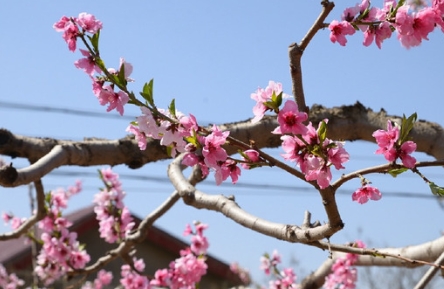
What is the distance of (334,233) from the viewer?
5.82 feet

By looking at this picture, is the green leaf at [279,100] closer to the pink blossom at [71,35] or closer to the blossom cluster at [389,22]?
the blossom cluster at [389,22]

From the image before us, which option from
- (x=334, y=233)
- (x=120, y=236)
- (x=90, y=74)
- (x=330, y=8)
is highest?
(x=330, y=8)

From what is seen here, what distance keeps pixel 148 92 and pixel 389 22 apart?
79 cm

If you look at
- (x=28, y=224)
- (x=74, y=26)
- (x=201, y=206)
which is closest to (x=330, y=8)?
(x=74, y=26)

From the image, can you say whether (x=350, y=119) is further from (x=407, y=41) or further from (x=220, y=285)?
(x=220, y=285)

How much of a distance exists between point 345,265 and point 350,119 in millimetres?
1361

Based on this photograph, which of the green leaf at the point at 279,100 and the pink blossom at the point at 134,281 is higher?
the green leaf at the point at 279,100

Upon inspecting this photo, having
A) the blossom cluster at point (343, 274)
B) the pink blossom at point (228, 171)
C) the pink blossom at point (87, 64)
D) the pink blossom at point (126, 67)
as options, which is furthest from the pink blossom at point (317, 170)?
the blossom cluster at point (343, 274)

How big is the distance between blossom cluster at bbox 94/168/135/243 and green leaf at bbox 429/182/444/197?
304cm

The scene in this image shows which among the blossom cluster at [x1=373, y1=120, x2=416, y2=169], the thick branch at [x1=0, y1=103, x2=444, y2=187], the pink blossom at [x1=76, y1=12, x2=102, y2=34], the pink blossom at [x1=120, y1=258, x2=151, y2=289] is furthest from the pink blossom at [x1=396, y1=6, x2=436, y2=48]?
the pink blossom at [x1=120, y1=258, x2=151, y2=289]

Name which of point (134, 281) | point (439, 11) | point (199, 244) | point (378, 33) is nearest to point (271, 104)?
point (378, 33)

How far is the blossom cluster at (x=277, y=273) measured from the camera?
15.7ft

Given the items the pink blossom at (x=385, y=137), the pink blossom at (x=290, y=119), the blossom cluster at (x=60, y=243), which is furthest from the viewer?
the blossom cluster at (x=60, y=243)

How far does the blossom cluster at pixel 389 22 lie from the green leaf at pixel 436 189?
462 millimetres
